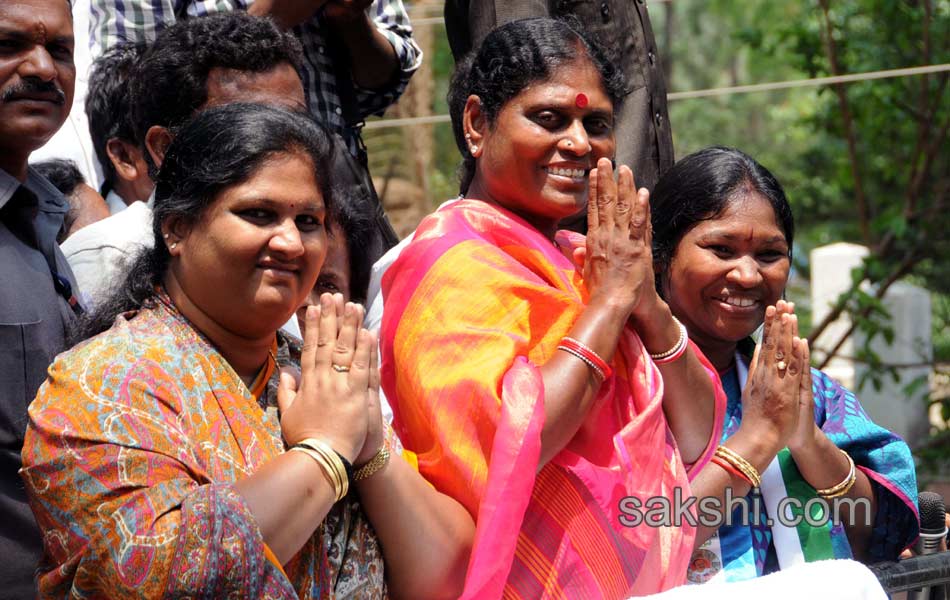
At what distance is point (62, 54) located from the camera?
2986mm

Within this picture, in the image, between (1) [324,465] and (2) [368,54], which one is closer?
(1) [324,465]

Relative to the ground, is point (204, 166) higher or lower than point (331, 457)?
higher

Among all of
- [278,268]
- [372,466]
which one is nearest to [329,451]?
[372,466]

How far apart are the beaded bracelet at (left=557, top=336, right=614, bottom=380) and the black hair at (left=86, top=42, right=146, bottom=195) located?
1454 mm

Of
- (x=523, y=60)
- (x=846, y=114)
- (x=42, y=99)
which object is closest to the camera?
(x=42, y=99)

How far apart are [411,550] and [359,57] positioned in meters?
2.15

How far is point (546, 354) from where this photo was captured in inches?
107

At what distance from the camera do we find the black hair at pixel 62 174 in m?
3.48

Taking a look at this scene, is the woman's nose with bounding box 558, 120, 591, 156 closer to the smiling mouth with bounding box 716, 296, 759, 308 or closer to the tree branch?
the smiling mouth with bounding box 716, 296, 759, 308

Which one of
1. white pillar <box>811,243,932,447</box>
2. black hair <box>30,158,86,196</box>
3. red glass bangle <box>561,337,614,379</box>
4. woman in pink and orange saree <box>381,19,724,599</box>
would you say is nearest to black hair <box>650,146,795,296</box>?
woman in pink and orange saree <box>381,19,724,599</box>

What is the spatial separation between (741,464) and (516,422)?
71 centimetres

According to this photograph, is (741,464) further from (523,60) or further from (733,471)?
(523,60)

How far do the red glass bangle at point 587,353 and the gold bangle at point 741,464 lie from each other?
18.6 inches

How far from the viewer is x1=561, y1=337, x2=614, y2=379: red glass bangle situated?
104 inches
